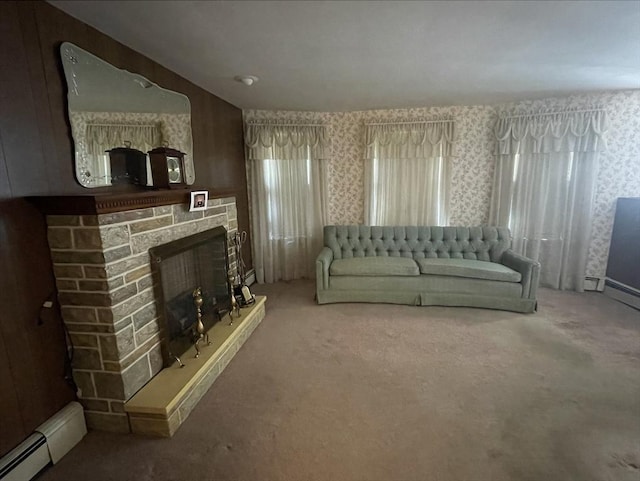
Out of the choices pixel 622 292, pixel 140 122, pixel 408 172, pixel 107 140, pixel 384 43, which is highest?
pixel 384 43

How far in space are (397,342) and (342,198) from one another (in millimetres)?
2312

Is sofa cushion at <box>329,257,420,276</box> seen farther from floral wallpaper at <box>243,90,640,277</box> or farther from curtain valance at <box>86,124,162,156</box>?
curtain valance at <box>86,124,162,156</box>

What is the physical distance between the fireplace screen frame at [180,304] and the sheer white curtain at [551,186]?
358 centimetres

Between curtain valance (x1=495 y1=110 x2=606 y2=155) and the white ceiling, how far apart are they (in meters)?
0.37

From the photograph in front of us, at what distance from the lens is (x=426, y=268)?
3.39 meters

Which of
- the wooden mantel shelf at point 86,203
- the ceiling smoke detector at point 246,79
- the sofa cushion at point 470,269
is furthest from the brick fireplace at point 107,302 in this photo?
the sofa cushion at point 470,269

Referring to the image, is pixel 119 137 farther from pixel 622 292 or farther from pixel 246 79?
pixel 622 292

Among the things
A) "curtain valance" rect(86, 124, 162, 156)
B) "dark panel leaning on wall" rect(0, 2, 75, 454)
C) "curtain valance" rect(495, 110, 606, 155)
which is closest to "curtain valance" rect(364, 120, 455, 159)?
"curtain valance" rect(495, 110, 606, 155)

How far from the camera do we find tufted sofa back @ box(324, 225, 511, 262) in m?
3.74

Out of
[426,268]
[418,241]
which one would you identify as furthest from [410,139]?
[426,268]

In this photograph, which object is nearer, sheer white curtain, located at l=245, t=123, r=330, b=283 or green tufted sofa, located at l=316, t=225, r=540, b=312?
green tufted sofa, located at l=316, t=225, r=540, b=312

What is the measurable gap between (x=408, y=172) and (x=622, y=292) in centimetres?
283

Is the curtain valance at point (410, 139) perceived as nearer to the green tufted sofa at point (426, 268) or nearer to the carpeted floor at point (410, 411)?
the green tufted sofa at point (426, 268)

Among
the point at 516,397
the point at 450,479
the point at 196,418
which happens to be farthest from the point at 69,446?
the point at 516,397
